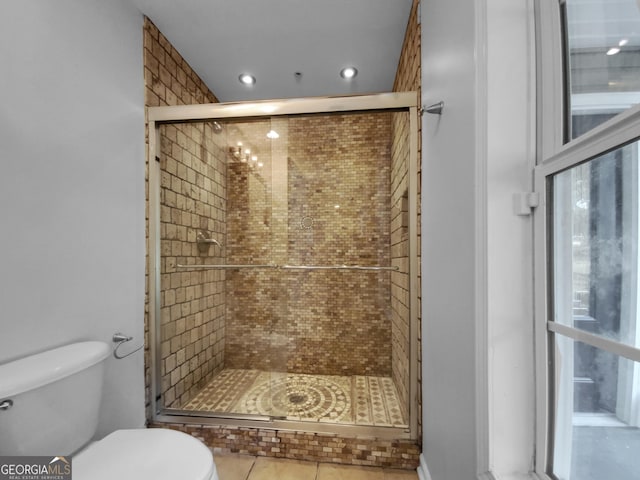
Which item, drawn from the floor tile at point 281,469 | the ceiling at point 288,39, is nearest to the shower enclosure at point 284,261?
the floor tile at point 281,469

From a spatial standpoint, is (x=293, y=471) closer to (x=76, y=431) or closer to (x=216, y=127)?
(x=76, y=431)

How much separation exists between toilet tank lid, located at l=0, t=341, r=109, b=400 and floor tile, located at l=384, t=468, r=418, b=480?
1495 mm

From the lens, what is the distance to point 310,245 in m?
2.12

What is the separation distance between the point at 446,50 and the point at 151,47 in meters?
1.70

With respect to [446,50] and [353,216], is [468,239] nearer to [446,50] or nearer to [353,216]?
[446,50]

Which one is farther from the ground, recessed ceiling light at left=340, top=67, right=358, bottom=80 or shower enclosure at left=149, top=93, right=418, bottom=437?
recessed ceiling light at left=340, top=67, right=358, bottom=80

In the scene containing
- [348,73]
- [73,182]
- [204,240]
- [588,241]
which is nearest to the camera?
[588,241]

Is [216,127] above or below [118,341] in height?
above

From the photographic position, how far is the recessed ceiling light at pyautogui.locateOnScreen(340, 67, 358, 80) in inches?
84.3

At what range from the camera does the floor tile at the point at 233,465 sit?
4.96 ft

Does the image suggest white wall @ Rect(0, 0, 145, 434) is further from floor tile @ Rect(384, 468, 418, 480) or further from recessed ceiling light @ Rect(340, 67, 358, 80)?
floor tile @ Rect(384, 468, 418, 480)

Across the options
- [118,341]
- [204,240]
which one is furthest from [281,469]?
[204,240]

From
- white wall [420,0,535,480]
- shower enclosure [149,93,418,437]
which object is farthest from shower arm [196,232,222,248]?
white wall [420,0,535,480]

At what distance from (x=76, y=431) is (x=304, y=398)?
1201 mm
